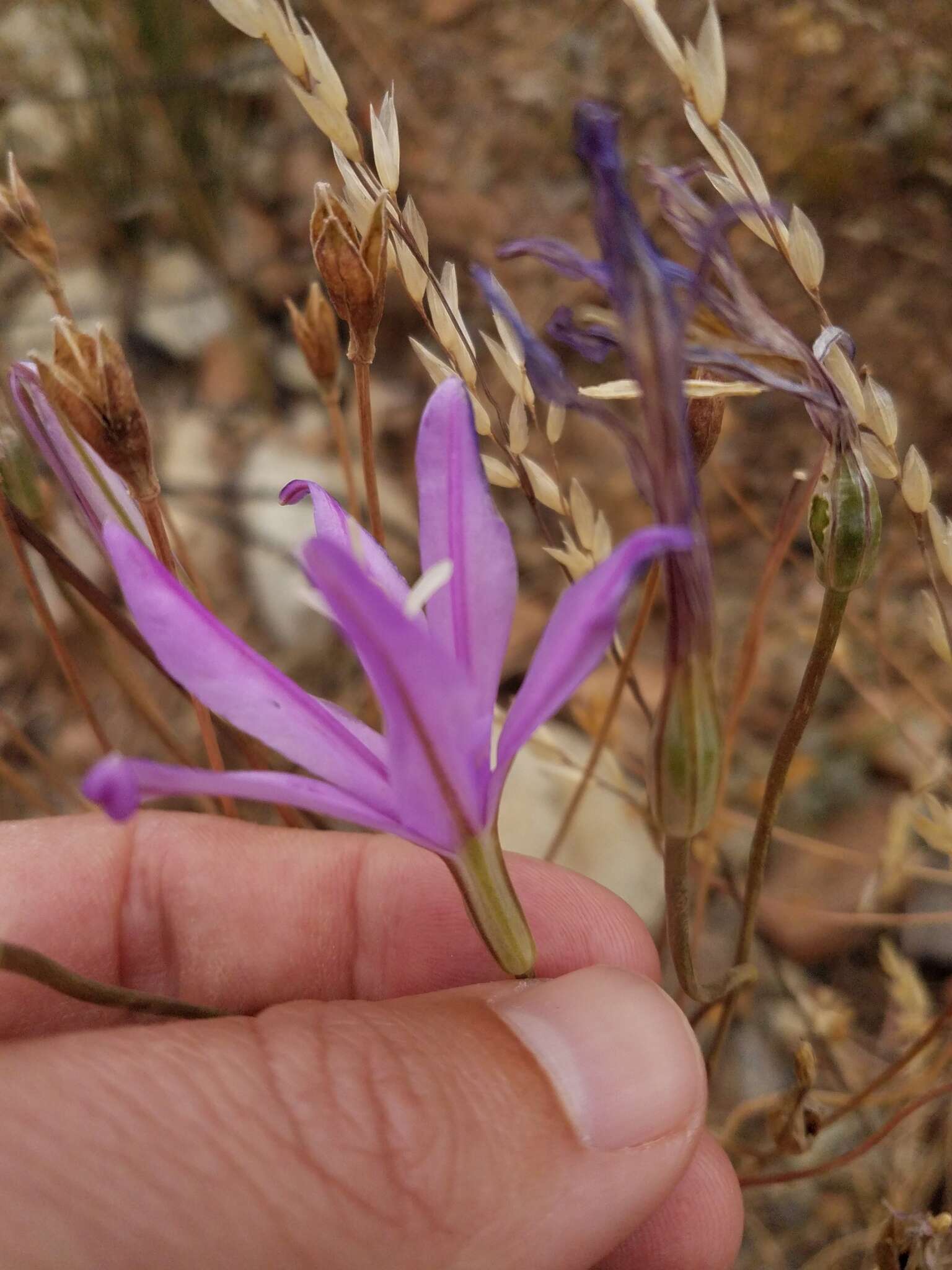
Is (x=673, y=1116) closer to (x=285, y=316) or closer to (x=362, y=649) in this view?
(x=362, y=649)

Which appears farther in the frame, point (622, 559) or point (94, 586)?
point (94, 586)

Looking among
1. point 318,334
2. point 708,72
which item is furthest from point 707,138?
point 318,334

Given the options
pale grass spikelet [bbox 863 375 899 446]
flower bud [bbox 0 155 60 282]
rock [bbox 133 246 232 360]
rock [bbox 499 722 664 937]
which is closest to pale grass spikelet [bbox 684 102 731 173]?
pale grass spikelet [bbox 863 375 899 446]

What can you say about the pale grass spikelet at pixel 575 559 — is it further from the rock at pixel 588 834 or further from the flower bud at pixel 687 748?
the rock at pixel 588 834

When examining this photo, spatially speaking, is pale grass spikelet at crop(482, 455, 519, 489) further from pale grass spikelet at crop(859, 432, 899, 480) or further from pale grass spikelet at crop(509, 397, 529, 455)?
pale grass spikelet at crop(859, 432, 899, 480)

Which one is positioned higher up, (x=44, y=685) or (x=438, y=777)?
(x=438, y=777)

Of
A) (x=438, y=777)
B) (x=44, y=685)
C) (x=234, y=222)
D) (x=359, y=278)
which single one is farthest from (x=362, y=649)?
(x=234, y=222)

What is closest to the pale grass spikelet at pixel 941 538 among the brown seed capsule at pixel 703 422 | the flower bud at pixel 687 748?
the brown seed capsule at pixel 703 422
